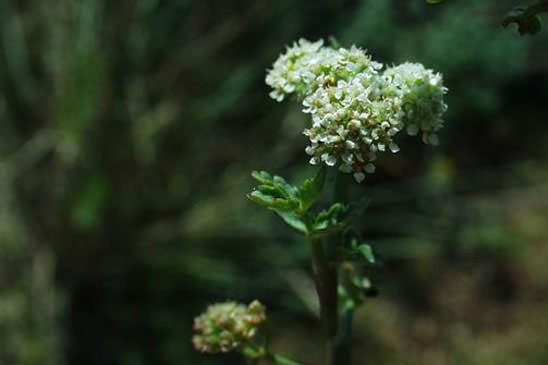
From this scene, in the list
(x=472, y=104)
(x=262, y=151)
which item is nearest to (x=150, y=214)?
(x=262, y=151)

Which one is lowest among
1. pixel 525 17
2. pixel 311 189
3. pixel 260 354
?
pixel 260 354

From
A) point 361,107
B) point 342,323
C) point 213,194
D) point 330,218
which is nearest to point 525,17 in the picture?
point 361,107

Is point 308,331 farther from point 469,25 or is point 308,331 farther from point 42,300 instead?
point 469,25

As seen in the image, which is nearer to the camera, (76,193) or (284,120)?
(76,193)

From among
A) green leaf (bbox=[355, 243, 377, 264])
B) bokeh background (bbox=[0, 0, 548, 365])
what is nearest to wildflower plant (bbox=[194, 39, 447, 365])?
green leaf (bbox=[355, 243, 377, 264])

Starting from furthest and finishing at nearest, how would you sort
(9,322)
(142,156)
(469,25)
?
1. (142,156)
2. (9,322)
3. (469,25)

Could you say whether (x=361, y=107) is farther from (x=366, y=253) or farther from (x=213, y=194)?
(x=213, y=194)

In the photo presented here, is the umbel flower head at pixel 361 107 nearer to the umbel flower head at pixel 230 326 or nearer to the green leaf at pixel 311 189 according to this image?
the green leaf at pixel 311 189
